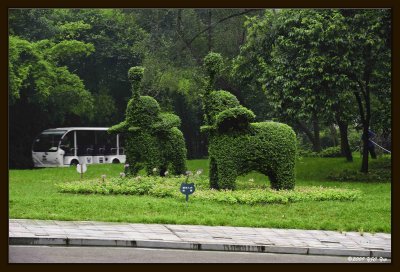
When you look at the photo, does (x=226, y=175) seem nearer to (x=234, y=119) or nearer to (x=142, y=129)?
(x=234, y=119)

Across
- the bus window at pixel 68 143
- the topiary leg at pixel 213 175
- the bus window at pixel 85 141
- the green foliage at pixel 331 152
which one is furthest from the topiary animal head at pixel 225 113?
the bus window at pixel 68 143

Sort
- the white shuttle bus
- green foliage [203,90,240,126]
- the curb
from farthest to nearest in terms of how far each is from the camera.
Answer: the white shuttle bus, green foliage [203,90,240,126], the curb

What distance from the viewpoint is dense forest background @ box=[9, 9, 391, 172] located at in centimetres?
2066

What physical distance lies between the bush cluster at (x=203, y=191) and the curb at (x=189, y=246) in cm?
447

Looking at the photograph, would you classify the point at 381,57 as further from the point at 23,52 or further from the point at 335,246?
the point at 23,52

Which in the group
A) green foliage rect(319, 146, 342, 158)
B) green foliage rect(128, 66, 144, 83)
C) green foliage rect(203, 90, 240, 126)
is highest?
green foliage rect(128, 66, 144, 83)

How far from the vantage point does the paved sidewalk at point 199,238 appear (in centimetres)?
Answer: 1087

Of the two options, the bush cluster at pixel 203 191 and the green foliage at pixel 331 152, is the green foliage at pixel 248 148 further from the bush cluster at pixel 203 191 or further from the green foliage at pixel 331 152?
the green foliage at pixel 331 152

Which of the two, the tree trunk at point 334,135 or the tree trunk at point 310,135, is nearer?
the tree trunk at point 310,135

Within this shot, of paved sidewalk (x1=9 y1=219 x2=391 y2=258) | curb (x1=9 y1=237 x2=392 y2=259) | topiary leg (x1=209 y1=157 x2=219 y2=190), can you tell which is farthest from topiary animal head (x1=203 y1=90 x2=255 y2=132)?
curb (x1=9 y1=237 x2=392 y2=259)

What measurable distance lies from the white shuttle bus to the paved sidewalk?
1364cm

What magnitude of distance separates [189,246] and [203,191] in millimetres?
5999

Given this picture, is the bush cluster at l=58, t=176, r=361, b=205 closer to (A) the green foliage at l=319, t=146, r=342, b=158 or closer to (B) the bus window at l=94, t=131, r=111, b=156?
(A) the green foliage at l=319, t=146, r=342, b=158

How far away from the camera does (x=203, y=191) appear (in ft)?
55.4
